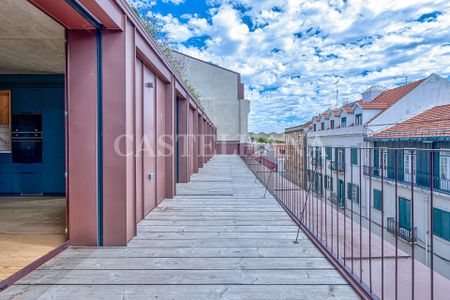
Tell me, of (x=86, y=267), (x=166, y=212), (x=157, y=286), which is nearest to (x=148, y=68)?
(x=166, y=212)

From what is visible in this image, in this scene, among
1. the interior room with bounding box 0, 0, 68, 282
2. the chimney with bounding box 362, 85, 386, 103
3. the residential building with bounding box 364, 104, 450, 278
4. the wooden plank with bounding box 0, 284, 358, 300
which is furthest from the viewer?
the chimney with bounding box 362, 85, 386, 103

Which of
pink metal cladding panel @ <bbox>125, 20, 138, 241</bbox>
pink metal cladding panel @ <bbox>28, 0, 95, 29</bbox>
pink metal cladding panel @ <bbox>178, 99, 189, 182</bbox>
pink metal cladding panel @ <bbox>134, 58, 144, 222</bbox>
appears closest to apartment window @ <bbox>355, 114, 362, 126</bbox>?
pink metal cladding panel @ <bbox>178, 99, 189, 182</bbox>

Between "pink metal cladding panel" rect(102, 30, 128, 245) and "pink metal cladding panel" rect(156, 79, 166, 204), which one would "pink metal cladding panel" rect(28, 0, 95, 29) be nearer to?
"pink metal cladding panel" rect(102, 30, 128, 245)

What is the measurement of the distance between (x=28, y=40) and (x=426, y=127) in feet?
34.1

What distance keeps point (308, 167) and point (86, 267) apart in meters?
2.36

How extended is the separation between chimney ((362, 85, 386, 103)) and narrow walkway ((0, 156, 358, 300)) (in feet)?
45.5

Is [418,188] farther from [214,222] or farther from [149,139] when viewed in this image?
[149,139]

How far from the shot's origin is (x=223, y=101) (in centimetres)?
2280

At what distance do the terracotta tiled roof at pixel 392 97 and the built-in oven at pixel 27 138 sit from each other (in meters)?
12.5

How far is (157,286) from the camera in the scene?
1820 millimetres

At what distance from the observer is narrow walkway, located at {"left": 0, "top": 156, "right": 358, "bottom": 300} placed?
1.75 meters

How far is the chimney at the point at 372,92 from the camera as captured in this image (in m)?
14.5

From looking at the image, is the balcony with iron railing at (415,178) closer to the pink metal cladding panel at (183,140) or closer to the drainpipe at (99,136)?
the drainpipe at (99,136)

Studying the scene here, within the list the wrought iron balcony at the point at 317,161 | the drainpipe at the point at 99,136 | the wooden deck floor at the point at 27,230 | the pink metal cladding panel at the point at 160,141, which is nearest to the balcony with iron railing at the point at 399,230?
the wrought iron balcony at the point at 317,161
